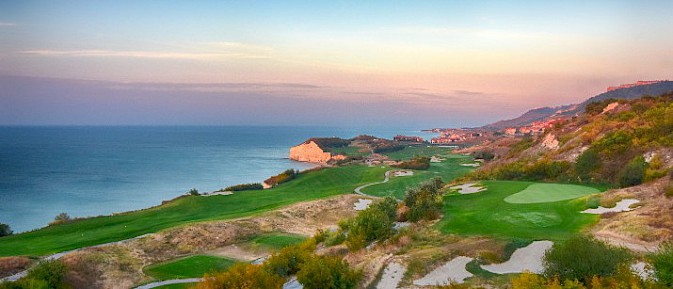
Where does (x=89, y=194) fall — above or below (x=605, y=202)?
below

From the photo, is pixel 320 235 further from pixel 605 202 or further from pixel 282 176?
pixel 282 176

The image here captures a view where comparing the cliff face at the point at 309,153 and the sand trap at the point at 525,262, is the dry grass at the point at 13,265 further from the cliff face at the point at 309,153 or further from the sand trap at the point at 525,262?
the cliff face at the point at 309,153

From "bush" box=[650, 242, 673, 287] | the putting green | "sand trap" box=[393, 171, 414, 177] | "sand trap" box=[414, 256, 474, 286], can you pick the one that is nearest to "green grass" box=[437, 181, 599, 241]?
the putting green

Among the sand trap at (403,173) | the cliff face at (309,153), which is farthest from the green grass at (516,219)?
the cliff face at (309,153)

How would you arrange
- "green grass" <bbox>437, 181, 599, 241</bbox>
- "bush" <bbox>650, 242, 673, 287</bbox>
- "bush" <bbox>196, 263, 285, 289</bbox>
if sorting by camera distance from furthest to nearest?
"green grass" <bbox>437, 181, 599, 241</bbox> < "bush" <bbox>196, 263, 285, 289</bbox> < "bush" <bbox>650, 242, 673, 287</bbox>

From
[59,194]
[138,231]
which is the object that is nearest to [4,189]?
[59,194]

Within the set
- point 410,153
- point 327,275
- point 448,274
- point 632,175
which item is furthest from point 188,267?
point 410,153

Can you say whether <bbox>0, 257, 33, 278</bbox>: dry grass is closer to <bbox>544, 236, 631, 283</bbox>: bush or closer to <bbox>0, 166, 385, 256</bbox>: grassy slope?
<bbox>0, 166, 385, 256</bbox>: grassy slope
